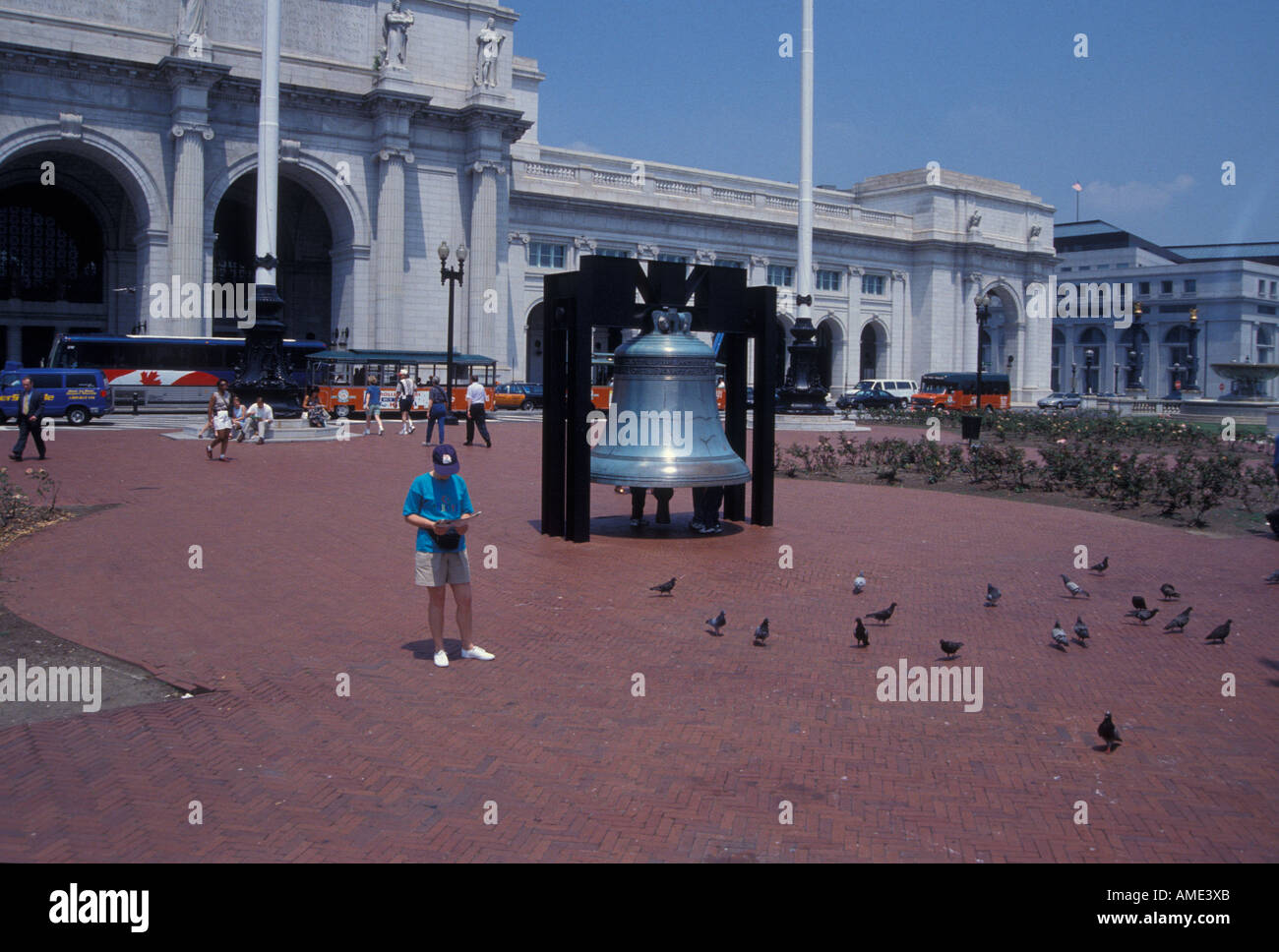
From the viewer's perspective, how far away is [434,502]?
8.81 m

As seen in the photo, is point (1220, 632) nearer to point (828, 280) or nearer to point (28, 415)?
point (28, 415)

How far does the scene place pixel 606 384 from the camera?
52750 millimetres

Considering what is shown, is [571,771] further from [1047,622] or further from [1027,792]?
[1047,622]

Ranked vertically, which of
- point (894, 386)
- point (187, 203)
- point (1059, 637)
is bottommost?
point (1059, 637)

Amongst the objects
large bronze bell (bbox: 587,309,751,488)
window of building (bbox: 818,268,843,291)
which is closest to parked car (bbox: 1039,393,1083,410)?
window of building (bbox: 818,268,843,291)

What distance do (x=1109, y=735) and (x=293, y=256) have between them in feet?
195

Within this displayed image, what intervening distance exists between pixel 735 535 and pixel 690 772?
8.66 m

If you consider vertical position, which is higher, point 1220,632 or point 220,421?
point 220,421

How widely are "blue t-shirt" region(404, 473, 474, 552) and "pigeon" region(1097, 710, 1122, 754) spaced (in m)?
4.71

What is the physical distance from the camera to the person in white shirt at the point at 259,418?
1179 inches

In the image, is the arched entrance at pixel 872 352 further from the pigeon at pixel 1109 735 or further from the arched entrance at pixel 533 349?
the pigeon at pixel 1109 735

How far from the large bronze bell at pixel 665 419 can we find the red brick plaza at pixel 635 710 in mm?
1014

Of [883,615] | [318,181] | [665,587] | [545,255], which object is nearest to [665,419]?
[665,587]

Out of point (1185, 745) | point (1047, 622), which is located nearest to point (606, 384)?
point (1047, 622)
